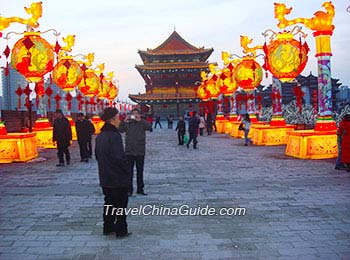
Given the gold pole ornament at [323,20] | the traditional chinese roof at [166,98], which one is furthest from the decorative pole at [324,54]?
the traditional chinese roof at [166,98]

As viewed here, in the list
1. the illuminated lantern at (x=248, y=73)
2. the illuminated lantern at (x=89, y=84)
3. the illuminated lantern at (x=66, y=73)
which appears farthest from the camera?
the illuminated lantern at (x=89, y=84)

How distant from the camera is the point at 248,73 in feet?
50.5

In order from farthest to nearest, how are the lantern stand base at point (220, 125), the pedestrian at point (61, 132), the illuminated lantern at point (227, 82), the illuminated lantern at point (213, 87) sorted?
1. the lantern stand base at point (220, 125)
2. the illuminated lantern at point (213, 87)
3. the illuminated lantern at point (227, 82)
4. the pedestrian at point (61, 132)

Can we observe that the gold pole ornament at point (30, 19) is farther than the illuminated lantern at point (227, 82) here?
No

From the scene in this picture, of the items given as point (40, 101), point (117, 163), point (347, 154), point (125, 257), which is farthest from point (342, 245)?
point (40, 101)

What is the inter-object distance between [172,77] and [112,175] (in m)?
39.2

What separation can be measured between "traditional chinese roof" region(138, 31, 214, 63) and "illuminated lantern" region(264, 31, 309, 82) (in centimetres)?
3259

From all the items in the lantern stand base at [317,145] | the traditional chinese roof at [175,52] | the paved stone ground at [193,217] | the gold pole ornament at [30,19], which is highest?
the traditional chinese roof at [175,52]

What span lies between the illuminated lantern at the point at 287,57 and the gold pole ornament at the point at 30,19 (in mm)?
7171

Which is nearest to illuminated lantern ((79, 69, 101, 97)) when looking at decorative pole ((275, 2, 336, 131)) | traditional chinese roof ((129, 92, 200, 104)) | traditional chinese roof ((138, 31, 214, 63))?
decorative pole ((275, 2, 336, 131))

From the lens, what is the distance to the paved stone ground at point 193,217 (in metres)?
3.76

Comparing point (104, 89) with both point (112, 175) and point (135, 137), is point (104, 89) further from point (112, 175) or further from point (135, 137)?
point (112, 175)

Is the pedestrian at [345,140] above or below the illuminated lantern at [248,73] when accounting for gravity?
below

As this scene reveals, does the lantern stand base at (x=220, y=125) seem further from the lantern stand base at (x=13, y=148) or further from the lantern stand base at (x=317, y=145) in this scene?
the lantern stand base at (x=13, y=148)
